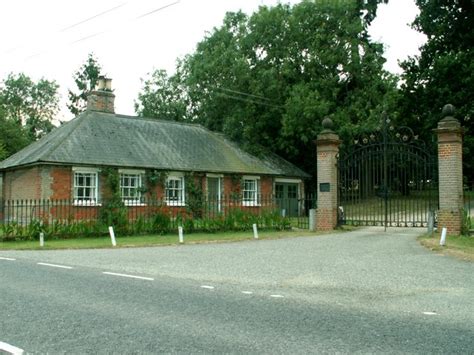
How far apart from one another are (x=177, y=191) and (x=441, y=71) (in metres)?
20.0

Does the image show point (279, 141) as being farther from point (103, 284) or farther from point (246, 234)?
point (103, 284)

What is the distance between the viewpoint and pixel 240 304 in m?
7.42

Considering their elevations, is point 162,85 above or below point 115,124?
above

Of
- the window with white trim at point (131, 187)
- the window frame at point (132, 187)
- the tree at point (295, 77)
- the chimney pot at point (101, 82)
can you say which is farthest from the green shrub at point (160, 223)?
the tree at point (295, 77)

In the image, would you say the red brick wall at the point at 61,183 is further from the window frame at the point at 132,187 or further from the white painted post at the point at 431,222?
the white painted post at the point at 431,222

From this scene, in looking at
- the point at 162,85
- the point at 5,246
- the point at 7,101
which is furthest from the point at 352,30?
the point at 7,101

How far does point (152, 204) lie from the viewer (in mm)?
27266

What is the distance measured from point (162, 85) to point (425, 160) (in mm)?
36304

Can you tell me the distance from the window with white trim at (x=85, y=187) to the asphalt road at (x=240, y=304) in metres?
13.4

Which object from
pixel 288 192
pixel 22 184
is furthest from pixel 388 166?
pixel 22 184

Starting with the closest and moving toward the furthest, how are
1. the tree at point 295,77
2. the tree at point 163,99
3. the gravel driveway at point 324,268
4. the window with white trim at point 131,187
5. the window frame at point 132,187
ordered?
1. the gravel driveway at point 324,268
2. the window frame at point 132,187
3. the window with white trim at point 131,187
4. the tree at point 295,77
5. the tree at point 163,99

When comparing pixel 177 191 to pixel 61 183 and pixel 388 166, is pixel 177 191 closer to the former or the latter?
pixel 61 183

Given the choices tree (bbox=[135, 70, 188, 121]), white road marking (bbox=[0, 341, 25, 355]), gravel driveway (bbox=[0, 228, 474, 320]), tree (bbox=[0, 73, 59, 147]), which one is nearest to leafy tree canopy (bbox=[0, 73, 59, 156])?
tree (bbox=[0, 73, 59, 147])

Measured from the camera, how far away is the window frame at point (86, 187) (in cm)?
2613
